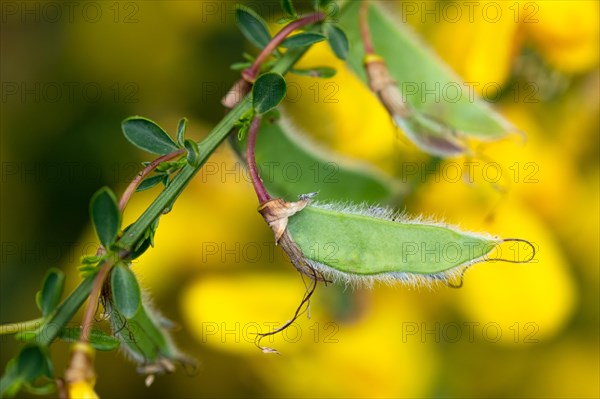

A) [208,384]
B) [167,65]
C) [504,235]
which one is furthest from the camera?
[167,65]

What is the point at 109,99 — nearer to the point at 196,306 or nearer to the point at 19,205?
the point at 19,205

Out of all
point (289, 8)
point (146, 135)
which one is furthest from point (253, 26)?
point (146, 135)

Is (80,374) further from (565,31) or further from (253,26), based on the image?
(565,31)

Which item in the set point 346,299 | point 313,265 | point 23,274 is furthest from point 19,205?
point 313,265

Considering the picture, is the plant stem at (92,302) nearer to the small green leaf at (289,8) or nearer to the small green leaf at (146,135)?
the small green leaf at (146,135)

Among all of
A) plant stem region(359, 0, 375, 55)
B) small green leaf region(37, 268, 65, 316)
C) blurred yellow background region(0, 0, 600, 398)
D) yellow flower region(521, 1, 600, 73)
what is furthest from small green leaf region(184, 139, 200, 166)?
yellow flower region(521, 1, 600, 73)

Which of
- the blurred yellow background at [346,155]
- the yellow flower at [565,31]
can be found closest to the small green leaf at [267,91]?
the blurred yellow background at [346,155]
